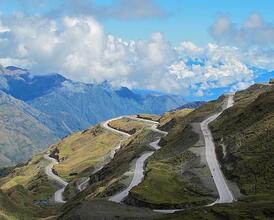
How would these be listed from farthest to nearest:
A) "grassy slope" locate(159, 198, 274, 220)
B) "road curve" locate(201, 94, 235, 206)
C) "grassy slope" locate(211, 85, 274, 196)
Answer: "grassy slope" locate(211, 85, 274, 196) < "road curve" locate(201, 94, 235, 206) < "grassy slope" locate(159, 198, 274, 220)

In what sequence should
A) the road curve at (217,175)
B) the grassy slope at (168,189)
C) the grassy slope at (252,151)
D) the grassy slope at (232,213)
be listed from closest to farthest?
1. the grassy slope at (232,213)
2. the grassy slope at (168,189)
3. the road curve at (217,175)
4. the grassy slope at (252,151)

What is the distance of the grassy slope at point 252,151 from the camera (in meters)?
132

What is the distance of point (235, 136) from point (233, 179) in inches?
1490

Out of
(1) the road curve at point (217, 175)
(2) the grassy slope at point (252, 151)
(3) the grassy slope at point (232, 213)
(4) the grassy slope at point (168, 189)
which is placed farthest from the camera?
(2) the grassy slope at point (252, 151)

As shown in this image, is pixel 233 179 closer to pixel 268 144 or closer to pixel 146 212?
pixel 268 144

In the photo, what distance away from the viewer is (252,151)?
15412cm

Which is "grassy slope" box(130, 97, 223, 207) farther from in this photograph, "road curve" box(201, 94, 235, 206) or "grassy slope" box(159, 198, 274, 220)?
"grassy slope" box(159, 198, 274, 220)

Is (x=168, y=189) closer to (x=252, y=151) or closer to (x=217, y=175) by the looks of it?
(x=217, y=175)

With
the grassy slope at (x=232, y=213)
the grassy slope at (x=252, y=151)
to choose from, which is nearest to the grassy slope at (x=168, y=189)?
the grassy slope at (x=252, y=151)

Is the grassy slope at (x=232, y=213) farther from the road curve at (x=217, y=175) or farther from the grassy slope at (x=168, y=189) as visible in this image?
the road curve at (x=217, y=175)

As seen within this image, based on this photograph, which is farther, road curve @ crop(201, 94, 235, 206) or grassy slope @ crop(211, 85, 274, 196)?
grassy slope @ crop(211, 85, 274, 196)

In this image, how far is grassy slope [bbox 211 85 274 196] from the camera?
132250mm

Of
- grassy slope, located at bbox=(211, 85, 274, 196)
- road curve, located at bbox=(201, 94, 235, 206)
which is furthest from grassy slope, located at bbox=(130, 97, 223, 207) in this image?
grassy slope, located at bbox=(211, 85, 274, 196)

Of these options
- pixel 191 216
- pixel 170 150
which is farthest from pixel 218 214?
pixel 170 150
